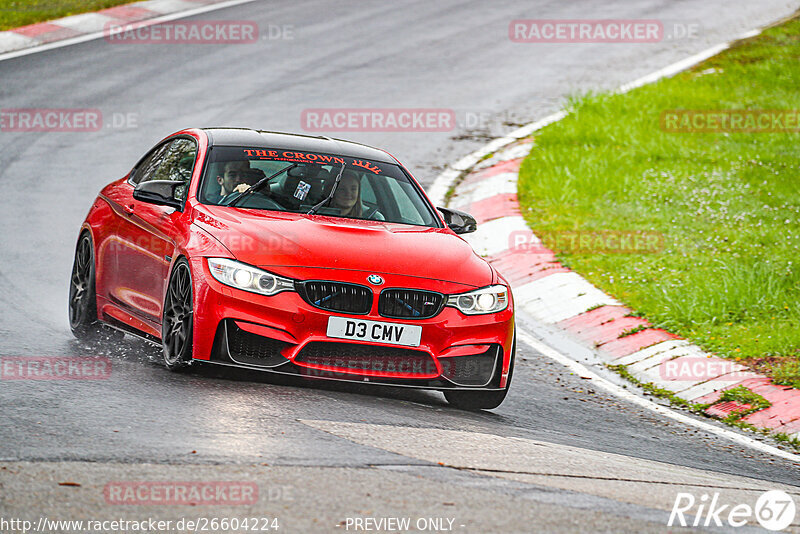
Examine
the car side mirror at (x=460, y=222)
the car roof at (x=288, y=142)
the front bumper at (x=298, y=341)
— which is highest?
the car roof at (x=288, y=142)

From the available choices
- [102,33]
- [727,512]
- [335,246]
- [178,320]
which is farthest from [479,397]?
[102,33]

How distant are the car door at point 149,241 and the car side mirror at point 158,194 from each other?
0.21 feet

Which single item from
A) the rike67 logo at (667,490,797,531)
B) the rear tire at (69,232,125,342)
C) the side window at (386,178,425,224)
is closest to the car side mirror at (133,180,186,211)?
the rear tire at (69,232,125,342)

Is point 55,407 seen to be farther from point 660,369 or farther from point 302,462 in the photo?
point 660,369

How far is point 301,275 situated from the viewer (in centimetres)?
639

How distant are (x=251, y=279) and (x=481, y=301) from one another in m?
1.39

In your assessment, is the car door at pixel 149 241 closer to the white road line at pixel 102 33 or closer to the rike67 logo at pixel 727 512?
the rike67 logo at pixel 727 512

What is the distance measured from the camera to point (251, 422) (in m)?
5.72

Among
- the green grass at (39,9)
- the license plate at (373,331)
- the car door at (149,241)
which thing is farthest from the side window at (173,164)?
the green grass at (39,9)

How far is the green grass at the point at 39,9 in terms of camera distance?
21.3 meters

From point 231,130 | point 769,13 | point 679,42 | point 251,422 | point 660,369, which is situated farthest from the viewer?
point 769,13

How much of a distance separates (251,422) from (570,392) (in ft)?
10.4

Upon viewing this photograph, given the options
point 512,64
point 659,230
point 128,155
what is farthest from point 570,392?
point 512,64

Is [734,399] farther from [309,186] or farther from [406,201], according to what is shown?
[309,186]
